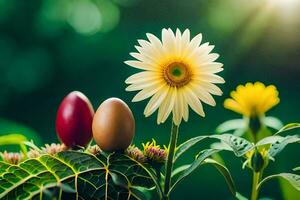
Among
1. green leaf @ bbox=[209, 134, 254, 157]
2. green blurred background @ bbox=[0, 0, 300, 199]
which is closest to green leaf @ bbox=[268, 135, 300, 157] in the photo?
green leaf @ bbox=[209, 134, 254, 157]

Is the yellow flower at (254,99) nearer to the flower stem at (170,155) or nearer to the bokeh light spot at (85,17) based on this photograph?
the flower stem at (170,155)

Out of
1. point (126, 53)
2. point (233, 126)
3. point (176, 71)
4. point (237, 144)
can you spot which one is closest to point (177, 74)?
point (176, 71)

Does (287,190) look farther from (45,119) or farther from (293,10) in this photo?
(45,119)

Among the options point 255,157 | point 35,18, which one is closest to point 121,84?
point 35,18

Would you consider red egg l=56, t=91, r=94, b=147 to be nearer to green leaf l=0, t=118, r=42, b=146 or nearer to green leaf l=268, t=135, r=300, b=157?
green leaf l=268, t=135, r=300, b=157

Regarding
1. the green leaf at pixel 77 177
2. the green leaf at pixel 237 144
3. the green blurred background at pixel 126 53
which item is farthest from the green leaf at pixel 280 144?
the green blurred background at pixel 126 53
